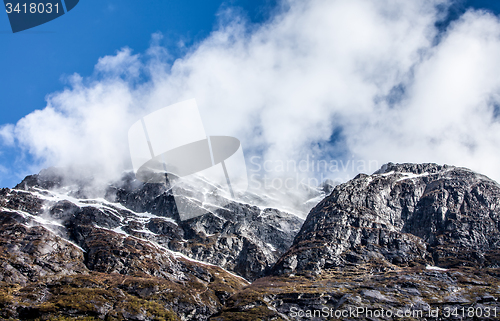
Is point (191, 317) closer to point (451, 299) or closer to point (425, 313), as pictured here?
point (425, 313)

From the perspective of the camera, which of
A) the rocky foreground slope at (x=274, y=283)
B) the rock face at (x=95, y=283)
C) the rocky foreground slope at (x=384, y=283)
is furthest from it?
the rocky foreground slope at (x=384, y=283)

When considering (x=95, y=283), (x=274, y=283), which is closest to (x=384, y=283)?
(x=274, y=283)

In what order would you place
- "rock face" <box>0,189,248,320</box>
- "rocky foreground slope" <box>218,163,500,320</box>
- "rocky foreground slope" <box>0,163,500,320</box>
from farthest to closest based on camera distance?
"rocky foreground slope" <box>218,163,500,320</box> < "rocky foreground slope" <box>0,163,500,320</box> < "rock face" <box>0,189,248,320</box>

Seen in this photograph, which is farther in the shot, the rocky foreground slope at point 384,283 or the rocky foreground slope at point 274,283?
the rocky foreground slope at point 384,283

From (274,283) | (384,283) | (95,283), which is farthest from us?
(274,283)

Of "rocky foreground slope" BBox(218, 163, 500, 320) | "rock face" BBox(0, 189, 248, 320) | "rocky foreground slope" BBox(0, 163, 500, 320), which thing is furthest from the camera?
"rocky foreground slope" BBox(218, 163, 500, 320)

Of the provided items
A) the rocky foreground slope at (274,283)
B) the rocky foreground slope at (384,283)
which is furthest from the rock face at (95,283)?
the rocky foreground slope at (384,283)

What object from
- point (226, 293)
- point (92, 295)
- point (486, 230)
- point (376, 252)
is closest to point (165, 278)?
point (226, 293)

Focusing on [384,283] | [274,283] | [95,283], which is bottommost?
[95,283]

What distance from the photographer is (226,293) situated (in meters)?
169

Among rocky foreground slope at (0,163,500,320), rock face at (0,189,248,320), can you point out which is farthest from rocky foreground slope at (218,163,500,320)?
rock face at (0,189,248,320)

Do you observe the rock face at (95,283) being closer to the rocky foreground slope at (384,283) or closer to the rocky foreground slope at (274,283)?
the rocky foreground slope at (274,283)

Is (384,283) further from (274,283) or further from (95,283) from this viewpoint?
(95,283)

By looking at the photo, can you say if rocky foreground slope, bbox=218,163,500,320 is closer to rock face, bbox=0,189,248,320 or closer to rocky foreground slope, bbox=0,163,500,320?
rocky foreground slope, bbox=0,163,500,320
